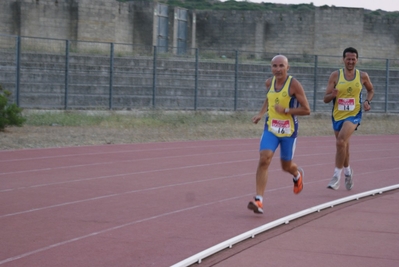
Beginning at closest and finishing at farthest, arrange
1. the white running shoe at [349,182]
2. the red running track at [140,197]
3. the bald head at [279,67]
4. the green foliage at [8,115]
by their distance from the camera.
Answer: the red running track at [140,197]
the bald head at [279,67]
the white running shoe at [349,182]
the green foliage at [8,115]

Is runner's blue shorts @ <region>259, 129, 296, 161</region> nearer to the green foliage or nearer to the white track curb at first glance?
the white track curb

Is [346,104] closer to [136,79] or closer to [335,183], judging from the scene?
[335,183]

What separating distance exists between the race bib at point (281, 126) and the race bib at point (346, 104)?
7.45 feet

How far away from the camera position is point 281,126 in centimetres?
893

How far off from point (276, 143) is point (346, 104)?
2.35m

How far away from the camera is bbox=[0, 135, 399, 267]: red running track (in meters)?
7.00

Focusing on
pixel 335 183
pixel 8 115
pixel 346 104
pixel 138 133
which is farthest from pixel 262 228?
pixel 138 133

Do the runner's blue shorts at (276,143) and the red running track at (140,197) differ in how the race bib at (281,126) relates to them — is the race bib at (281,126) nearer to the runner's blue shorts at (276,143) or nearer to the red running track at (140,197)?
the runner's blue shorts at (276,143)

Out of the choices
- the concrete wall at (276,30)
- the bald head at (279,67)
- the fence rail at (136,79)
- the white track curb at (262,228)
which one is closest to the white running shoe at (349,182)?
the white track curb at (262,228)

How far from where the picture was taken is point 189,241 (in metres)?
7.33

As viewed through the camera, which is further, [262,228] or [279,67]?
[279,67]

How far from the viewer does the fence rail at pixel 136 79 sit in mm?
24078

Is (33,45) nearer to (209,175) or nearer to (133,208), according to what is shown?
(209,175)

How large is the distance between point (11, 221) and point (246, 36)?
1422 inches
